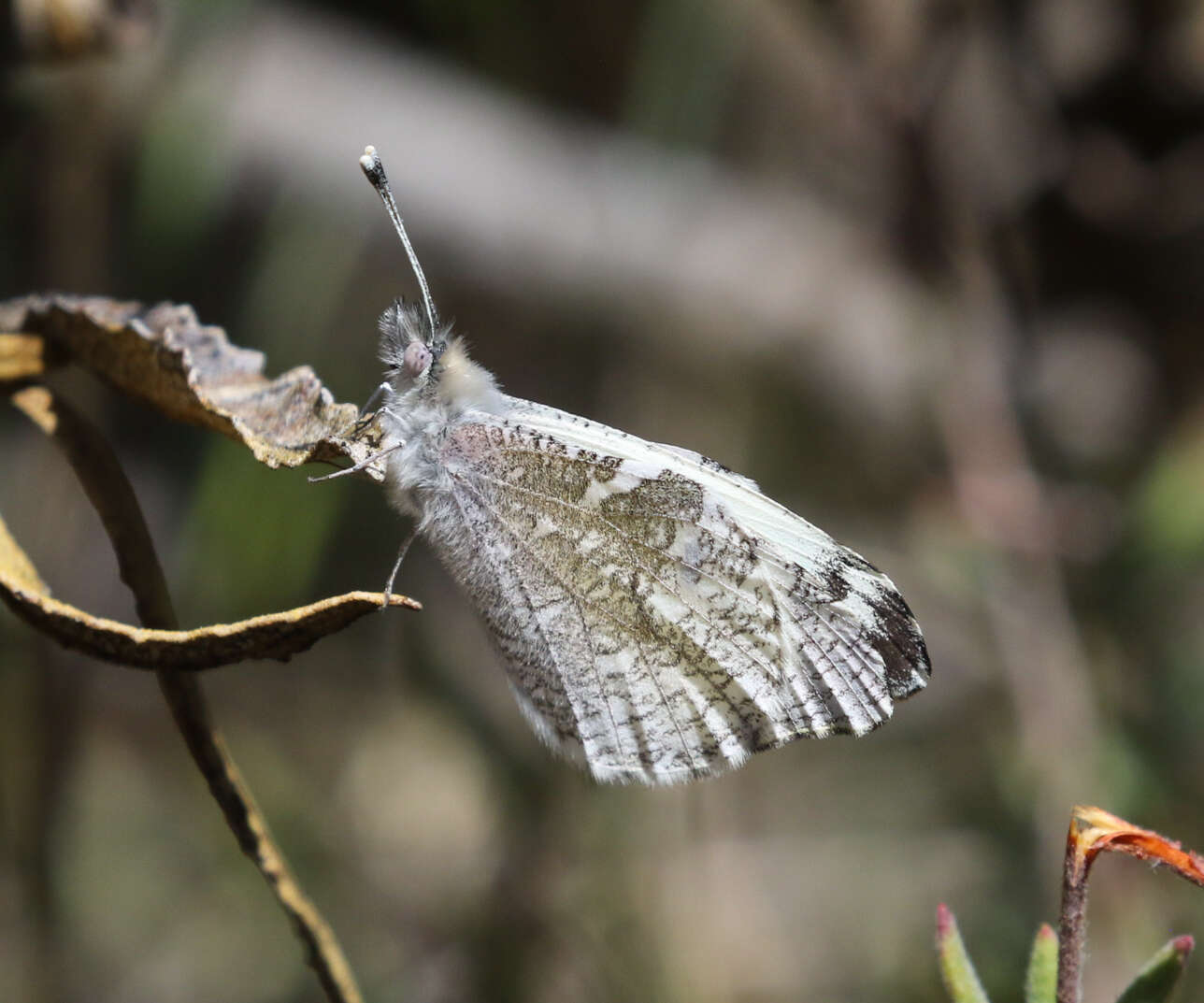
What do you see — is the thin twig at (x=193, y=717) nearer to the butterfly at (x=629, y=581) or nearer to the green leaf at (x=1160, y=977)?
the butterfly at (x=629, y=581)

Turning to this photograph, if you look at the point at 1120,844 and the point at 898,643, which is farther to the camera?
the point at 898,643

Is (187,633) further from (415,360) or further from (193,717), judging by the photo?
(415,360)

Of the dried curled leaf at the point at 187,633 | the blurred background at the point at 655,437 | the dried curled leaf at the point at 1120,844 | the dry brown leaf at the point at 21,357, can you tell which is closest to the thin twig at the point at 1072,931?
the dried curled leaf at the point at 1120,844

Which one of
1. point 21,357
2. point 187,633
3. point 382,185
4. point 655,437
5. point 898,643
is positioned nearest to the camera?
point 187,633

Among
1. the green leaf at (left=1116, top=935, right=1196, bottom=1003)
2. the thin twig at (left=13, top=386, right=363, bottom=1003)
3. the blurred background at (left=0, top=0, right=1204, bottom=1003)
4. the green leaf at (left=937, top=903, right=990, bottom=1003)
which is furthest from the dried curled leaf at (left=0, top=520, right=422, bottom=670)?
Result: the blurred background at (left=0, top=0, right=1204, bottom=1003)

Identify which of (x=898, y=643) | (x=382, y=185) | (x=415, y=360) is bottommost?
(x=898, y=643)

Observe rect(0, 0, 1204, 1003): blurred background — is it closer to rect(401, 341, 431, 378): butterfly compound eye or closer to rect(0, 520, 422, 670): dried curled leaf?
rect(401, 341, 431, 378): butterfly compound eye

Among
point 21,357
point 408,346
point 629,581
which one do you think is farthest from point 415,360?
point 21,357
